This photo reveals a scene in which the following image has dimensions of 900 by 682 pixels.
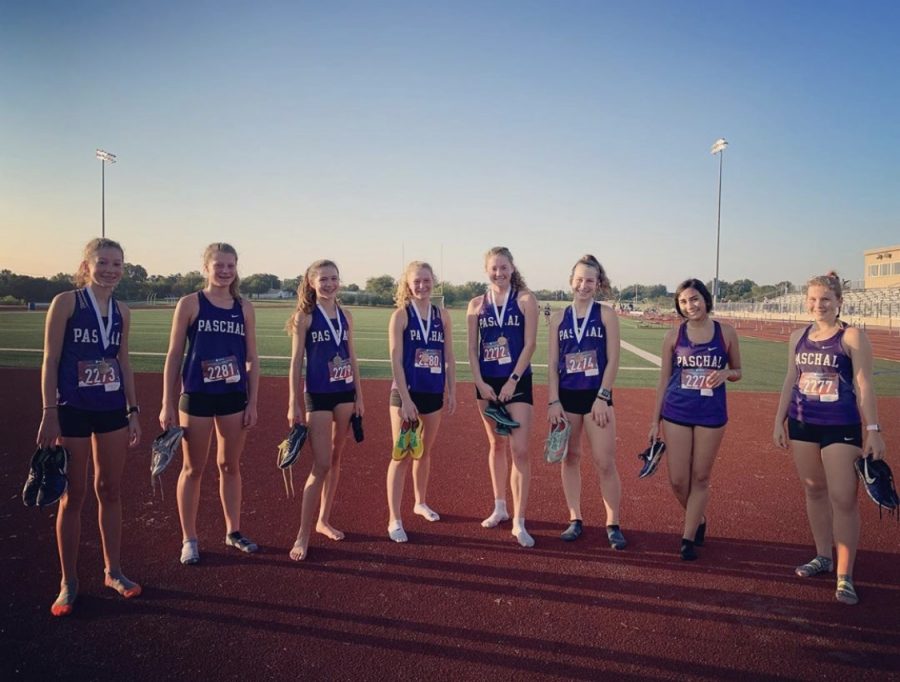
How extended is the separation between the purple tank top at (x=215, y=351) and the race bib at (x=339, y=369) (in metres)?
0.64

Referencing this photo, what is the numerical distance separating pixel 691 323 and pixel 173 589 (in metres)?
4.18

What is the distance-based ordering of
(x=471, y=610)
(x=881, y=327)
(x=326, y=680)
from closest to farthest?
(x=326, y=680), (x=471, y=610), (x=881, y=327)

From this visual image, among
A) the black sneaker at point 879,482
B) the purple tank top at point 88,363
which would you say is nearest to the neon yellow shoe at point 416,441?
the purple tank top at point 88,363

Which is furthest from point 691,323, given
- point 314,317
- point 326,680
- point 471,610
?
point 326,680

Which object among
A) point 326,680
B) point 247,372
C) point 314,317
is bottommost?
point 326,680

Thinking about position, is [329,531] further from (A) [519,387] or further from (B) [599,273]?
(B) [599,273]

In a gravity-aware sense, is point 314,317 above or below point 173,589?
above

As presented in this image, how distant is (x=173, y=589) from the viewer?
11.2 feet

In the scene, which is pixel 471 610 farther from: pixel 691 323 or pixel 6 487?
pixel 6 487

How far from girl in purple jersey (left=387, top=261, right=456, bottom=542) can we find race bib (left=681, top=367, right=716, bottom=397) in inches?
72.3

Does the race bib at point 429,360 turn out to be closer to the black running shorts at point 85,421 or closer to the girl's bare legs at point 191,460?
the girl's bare legs at point 191,460

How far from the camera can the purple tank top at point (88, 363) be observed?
10.4 ft

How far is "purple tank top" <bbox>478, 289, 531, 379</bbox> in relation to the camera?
426 cm

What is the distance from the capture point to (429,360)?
4.22 m
